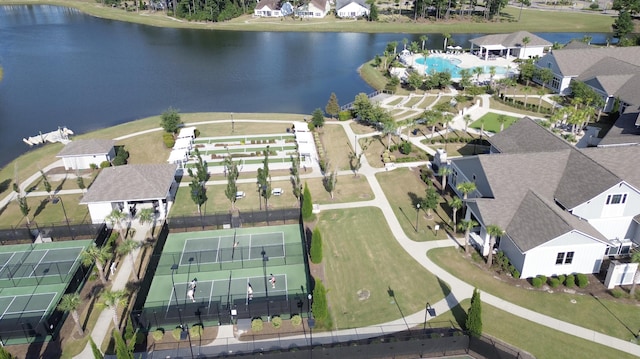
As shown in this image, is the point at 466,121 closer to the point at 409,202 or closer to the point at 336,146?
the point at 336,146

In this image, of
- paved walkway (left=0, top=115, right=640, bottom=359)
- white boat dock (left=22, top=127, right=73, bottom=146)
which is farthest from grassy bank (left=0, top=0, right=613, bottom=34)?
paved walkway (left=0, top=115, right=640, bottom=359)

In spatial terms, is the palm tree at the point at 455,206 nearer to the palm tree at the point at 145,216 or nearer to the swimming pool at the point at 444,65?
the palm tree at the point at 145,216

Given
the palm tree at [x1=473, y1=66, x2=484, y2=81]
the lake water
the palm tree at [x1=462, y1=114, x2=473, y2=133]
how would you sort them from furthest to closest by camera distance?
the palm tree at [x1=473, y1=66, x2=484, y2=81]
the lake water
the palm tree at [x1=462, y1=114, x2=473, y2=133]

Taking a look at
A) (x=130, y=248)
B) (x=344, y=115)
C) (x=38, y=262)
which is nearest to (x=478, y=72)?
(x=344, y=115)

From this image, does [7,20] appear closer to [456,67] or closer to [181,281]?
[456,67]

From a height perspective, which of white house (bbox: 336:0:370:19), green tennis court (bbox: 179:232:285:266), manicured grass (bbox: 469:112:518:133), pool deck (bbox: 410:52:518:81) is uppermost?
white house (bbox: 336:0:370:19)

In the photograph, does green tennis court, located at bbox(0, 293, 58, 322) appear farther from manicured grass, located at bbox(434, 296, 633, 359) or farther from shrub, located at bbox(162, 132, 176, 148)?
manicured grass, located at bbox(434, 296, 633, 359)

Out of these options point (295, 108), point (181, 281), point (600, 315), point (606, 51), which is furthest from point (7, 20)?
point (600, 315)
